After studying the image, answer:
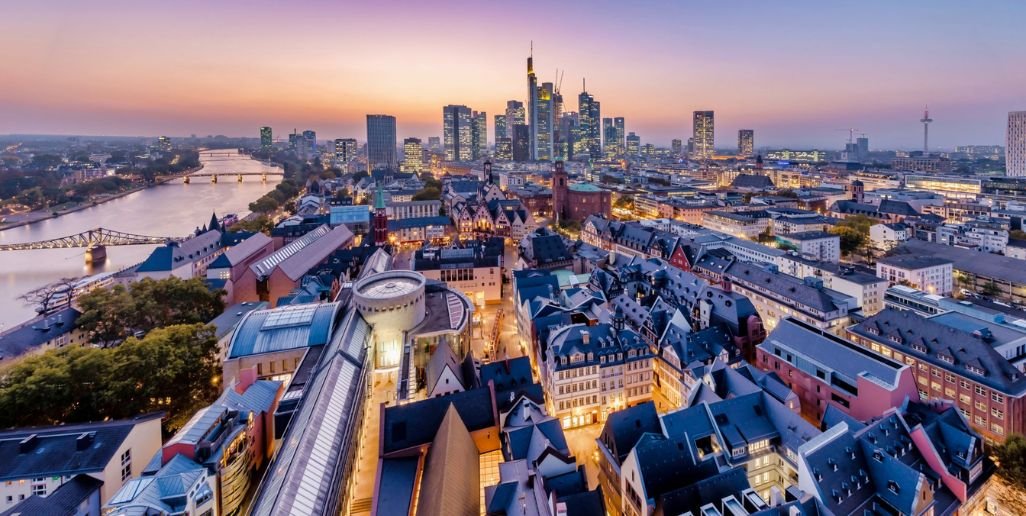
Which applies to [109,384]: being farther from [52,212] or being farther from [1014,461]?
[52,212]

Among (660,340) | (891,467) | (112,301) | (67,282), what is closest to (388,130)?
(67,282)

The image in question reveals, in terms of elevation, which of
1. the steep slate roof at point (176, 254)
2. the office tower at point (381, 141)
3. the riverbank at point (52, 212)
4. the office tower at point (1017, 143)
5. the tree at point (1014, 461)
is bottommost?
the tree at point (1014, 461)

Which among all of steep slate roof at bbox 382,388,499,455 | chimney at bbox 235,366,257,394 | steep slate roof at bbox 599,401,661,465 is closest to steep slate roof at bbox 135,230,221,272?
chimney at bbox 235,366,257,394

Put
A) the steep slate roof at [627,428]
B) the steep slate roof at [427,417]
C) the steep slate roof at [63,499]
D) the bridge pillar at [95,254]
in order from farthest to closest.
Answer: the bridge pillar at [95,254] → the steep slate roof at [427,417] → the steep slate roof at [627,428] → the steep slate roof at [63,499]

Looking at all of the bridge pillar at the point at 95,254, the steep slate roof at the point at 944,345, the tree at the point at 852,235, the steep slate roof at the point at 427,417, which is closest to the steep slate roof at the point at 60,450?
the steep slate roof at the point at 427,417

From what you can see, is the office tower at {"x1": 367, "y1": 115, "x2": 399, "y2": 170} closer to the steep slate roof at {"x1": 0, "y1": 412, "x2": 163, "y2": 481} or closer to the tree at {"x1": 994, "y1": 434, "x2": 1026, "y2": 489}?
the steep slate roof at {"x1": 0, "y1": 412, "x2": 163, "y2": 481}

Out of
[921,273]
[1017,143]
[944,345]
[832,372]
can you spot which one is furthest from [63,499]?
[1017,143]

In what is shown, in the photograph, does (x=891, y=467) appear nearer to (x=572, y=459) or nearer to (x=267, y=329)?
(x=572, y=459)

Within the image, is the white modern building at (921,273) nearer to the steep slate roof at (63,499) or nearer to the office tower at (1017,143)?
the steep slate roof at (63,499)
